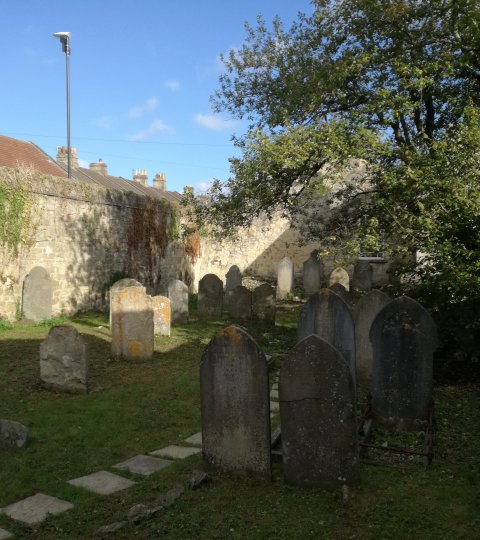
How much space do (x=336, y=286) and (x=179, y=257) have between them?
10570 mm

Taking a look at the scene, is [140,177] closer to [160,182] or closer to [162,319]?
[160,182]

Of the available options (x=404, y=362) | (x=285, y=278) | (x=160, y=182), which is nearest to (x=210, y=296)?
(x=285, y=278)

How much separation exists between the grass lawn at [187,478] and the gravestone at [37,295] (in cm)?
495

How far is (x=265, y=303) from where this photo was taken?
13617 mm

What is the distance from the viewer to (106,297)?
15914mm

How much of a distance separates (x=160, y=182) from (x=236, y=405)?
3621 centimetres

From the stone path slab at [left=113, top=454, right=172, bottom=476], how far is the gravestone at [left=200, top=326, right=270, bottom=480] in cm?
58

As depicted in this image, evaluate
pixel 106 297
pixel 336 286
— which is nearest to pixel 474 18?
pixel 336 286

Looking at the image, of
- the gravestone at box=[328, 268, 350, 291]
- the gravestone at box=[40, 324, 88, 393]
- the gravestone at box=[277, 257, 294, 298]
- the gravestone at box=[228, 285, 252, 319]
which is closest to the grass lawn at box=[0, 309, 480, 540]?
the gravestone at box=[40, 324, 88, 393]

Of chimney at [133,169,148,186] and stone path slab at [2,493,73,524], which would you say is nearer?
stone path slab at [2,493,73,524]

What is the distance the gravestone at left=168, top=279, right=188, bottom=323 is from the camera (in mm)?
13258

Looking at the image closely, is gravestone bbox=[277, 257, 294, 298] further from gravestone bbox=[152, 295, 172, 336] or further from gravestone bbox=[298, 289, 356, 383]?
gravestone bbox=[298, 289, 356, 383]

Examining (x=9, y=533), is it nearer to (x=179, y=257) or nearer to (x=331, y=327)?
(x=331, y=327)

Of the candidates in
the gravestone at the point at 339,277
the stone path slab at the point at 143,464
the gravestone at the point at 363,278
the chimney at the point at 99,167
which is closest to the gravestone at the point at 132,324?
the stone path slab at the point at 143,464
